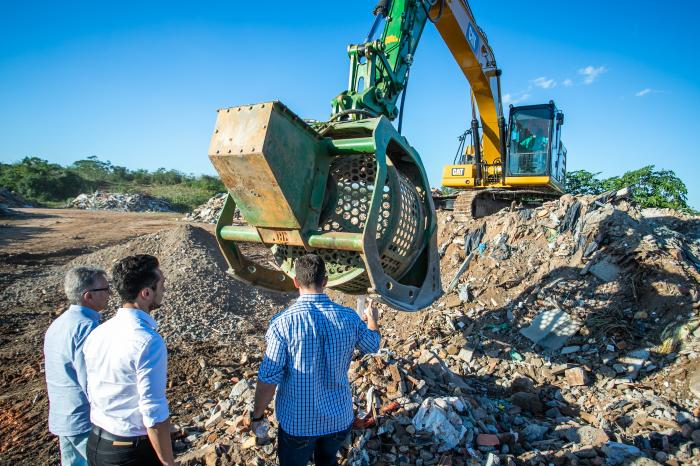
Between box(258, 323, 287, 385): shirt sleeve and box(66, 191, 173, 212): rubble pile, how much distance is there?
2353 centimetres

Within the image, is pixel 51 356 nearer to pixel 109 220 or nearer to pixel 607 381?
pixel 607 381

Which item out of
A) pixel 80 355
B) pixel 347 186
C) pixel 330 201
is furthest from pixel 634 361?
pixel 80 355

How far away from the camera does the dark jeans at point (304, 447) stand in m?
2.10

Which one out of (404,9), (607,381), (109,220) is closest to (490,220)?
(607,381)

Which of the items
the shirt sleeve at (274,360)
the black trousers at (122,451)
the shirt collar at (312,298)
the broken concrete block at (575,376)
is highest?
the shirt collar at (312,298)

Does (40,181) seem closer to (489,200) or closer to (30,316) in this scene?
(30,316)

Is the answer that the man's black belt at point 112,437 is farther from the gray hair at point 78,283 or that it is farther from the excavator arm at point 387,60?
the excavator arm at point 387,60

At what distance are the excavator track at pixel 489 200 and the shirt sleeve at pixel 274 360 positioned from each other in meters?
7.95

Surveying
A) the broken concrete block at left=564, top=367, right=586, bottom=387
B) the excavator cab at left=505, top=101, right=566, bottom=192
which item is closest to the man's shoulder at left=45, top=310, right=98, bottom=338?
the broken concrete block at left=564, top=367, right=586, bottom=387

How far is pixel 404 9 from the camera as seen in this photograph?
4.20 m

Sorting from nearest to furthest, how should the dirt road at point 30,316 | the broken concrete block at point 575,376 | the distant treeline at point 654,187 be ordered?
1. the dirt road at point 30,316
2. the broken concrete block at point 575,376
3. the distant treeline at point 654,187

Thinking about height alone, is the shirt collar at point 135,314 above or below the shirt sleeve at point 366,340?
above

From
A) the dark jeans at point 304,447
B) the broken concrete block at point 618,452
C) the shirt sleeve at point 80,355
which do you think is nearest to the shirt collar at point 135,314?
the shirt sleeve at point 80,355

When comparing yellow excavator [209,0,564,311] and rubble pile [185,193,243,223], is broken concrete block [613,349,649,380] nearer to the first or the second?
yellow excavator [209,0,564,311]
